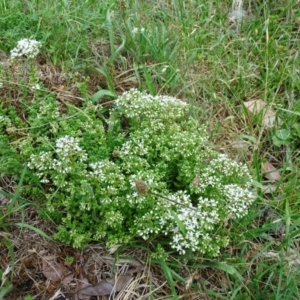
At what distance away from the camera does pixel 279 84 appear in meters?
3.04

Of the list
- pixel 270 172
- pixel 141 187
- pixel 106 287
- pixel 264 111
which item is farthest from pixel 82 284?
pixel 264 111

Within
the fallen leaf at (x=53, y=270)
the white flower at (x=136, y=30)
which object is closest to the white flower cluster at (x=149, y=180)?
the fallen leaf at (x=53, y=270)

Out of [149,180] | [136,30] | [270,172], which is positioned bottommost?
[270,172]

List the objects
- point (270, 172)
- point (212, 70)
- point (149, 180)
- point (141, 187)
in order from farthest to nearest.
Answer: point (212, 70) < point (270, 172) < point (149, 180) < point (141, 187)

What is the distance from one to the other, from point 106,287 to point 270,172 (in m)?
1.04

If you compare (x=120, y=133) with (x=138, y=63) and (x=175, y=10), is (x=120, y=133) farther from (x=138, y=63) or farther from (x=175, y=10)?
(x=175, y=10)

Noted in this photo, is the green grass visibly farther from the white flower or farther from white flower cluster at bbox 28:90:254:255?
white flower cluster at bbox 28:90:254:255

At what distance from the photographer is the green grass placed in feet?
7.82

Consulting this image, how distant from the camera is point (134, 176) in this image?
220cm

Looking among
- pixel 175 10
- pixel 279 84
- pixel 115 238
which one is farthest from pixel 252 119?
pixel 115 238

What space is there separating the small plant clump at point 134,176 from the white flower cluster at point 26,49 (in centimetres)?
26

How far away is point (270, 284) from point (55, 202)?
1.00 metres

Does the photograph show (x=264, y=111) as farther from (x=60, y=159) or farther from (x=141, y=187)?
(x=60, y=159)

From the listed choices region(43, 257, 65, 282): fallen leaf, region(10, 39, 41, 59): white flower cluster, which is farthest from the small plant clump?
region(10, 39, 41, 59): white flower cluster
